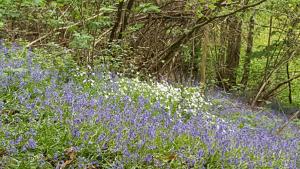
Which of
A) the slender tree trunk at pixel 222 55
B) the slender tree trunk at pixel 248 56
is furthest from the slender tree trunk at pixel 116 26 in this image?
the slender tree trunk at pixel 248 56

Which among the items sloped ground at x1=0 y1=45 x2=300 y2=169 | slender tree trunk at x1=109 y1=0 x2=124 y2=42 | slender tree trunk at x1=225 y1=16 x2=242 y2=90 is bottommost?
slender tree trunk at x1=225 y1=16 x2=242 y2=90

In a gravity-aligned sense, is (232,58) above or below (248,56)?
below

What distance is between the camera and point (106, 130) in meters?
4.46

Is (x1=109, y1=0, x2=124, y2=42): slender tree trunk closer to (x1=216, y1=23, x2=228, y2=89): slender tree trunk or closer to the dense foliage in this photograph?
the dense foliage

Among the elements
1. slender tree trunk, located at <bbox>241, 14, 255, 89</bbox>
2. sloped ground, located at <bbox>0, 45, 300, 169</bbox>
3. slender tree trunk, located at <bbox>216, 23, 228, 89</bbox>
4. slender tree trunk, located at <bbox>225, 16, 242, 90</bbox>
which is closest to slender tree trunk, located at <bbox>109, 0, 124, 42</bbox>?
sloped ground, located at <bbox>0, 45, 300, 169</bbox>

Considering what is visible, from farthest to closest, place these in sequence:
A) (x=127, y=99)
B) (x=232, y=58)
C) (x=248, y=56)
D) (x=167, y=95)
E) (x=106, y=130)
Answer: (x=232, y=58) < (x=248, y=56) < (x=167, y=95) < (x=127, y=99) < (x=106, y=130)

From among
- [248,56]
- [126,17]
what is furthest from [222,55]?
[126,17]

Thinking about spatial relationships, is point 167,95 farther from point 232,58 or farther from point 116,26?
point 232,58

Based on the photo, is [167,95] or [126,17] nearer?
[167,95]

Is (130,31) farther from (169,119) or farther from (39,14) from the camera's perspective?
(169,119)

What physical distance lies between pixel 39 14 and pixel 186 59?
142 inches

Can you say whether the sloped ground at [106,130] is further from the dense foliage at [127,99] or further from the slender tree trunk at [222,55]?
the slender tree trunk at [222,55]

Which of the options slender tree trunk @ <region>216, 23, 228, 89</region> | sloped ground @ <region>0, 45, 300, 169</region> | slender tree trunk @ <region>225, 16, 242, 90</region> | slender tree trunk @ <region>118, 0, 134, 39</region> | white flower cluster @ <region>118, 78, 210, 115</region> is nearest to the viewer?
sloped ground @ <region>0, 45, 300, 169</region>

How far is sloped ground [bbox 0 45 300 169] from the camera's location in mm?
3951
